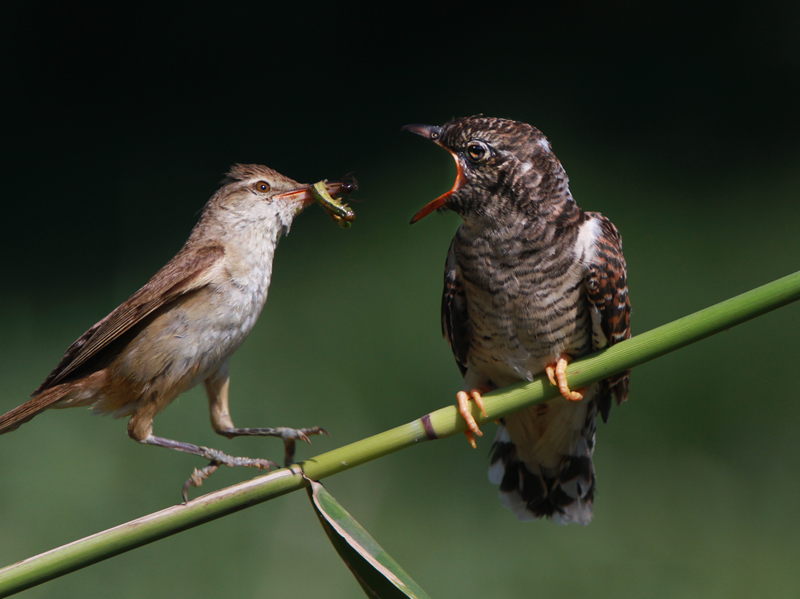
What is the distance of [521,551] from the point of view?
2523 mm

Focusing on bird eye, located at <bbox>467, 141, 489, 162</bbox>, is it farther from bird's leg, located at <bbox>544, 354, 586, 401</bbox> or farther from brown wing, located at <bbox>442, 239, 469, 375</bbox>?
bird's leg, located at <bbox>544, 354, 586, 401</bbox>

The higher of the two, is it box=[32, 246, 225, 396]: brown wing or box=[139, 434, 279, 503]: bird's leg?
box=[32, 246, 225, 396]: brown wing

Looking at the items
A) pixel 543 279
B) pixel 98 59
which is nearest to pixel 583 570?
pixel 543 279

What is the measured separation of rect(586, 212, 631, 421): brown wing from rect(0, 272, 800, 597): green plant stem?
410 mm

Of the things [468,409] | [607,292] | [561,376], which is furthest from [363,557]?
[607,292]

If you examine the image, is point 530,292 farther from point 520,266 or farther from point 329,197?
point 329,197

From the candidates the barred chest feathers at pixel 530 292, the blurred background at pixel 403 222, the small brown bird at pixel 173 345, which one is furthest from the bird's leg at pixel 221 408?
the blurred background at pixel 403 222

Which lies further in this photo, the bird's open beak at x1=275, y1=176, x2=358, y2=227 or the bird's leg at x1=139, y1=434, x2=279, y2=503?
the bird's open beak at x1=275, y1=176, x2=358, y2=227

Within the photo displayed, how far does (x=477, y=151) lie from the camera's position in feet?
4.52

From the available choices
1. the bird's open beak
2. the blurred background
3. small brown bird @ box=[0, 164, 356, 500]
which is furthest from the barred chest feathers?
the blurred background

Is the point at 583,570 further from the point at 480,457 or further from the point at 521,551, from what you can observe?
the point at 480,457

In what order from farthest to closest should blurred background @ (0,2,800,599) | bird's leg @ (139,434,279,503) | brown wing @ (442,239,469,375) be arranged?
1. blurred background @ (0,2,800,599)
2. brown wing @ (442,239,469,375)
3. bird's leg @ (139,434,279,503)

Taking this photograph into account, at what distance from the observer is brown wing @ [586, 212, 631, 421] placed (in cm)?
149

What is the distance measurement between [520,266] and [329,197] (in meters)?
0.44
